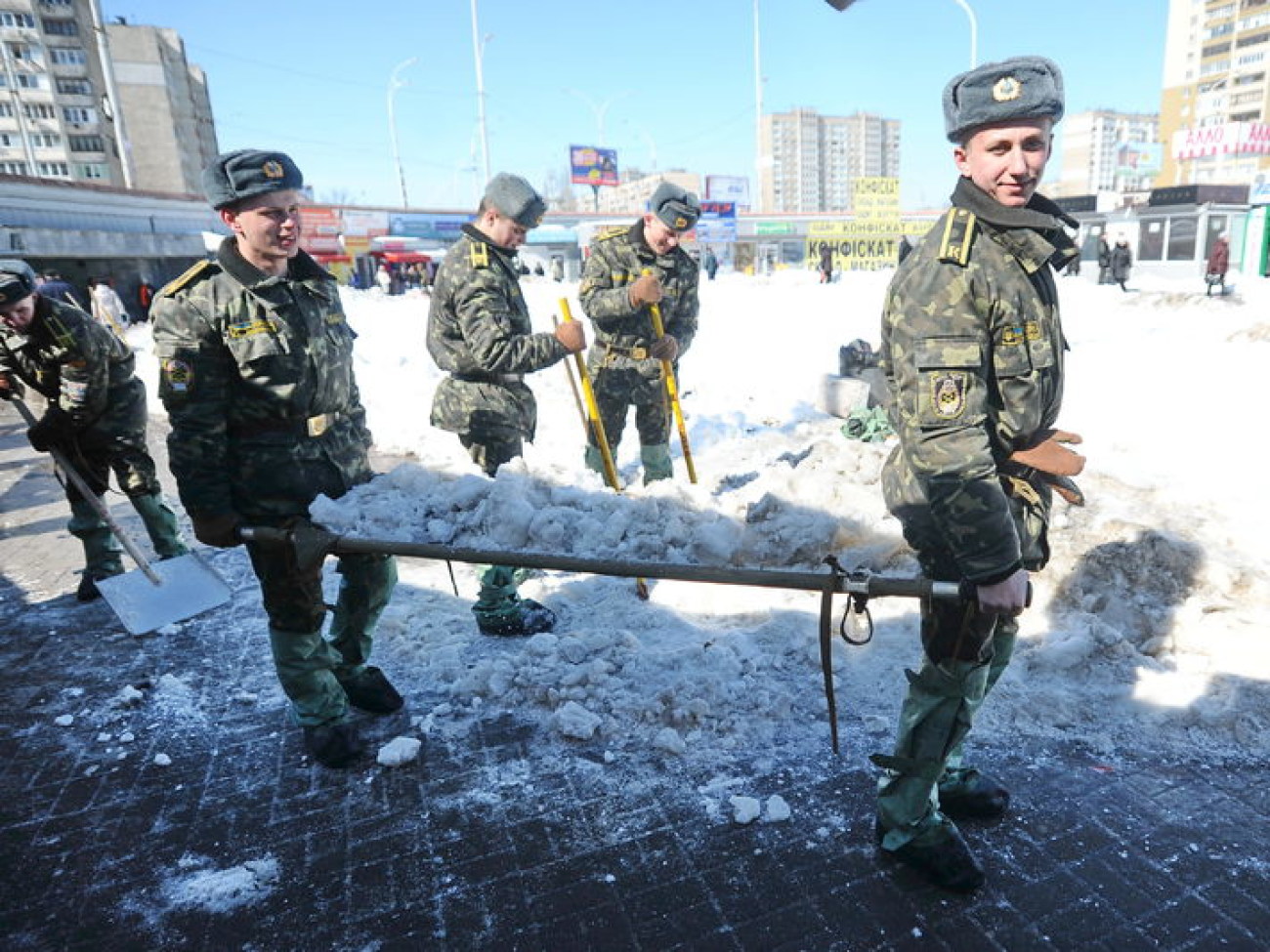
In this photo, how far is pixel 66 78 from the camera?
64000mm

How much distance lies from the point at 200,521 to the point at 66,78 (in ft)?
271

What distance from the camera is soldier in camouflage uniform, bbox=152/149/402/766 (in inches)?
109

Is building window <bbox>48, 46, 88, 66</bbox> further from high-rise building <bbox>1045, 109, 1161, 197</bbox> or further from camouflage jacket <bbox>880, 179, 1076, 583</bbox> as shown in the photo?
high-rise building <bbox>1045, 109, 1161, 197</bbox>

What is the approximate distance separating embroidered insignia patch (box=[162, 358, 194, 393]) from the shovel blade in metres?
2.01

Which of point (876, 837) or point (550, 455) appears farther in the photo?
point (550, 455)

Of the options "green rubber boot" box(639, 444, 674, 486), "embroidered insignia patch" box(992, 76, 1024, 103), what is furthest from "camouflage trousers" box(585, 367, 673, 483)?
"embroidered insignia patch" box(992, 76, 1024, 103)

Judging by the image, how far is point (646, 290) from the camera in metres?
4.79

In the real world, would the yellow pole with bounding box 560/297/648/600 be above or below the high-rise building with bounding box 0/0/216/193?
below

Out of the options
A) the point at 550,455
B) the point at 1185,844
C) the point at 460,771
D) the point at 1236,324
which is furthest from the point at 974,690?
the point at 1236,324

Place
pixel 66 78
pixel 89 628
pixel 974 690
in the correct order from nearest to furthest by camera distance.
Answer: pixel 974 690 → pixel 89 628 → pixel 66 78

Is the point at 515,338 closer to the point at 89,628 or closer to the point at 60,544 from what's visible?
the point at 89,628

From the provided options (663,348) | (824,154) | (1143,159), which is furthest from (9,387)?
(824,154)

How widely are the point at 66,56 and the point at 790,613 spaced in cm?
8337

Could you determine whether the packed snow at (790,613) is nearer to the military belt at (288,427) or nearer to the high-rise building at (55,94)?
the military belt at (288,427)
